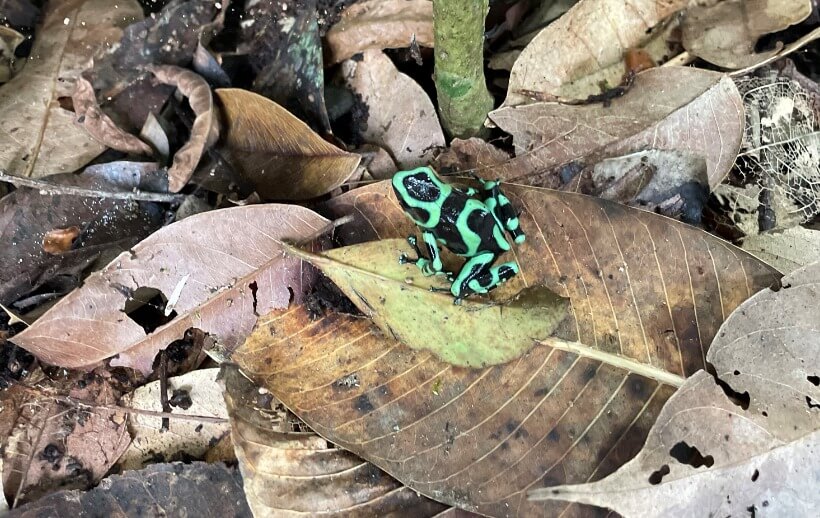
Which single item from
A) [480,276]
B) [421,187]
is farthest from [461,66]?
[480,276]

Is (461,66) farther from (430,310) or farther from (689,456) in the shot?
(689,456)

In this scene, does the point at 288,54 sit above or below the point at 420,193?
above

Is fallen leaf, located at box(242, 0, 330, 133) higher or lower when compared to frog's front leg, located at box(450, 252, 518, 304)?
higher

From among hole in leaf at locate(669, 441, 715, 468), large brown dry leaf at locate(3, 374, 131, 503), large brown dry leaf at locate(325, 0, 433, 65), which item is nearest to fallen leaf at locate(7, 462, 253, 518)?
large brown dry leaf at locate(3, 374, 131, 503)

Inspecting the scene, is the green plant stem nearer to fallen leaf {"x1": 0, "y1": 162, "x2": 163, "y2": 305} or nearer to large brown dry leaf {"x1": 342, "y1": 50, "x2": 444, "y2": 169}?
large brown dry leaf {"x1": 342, "y1": 50, "x2": 444, "y2": 169}

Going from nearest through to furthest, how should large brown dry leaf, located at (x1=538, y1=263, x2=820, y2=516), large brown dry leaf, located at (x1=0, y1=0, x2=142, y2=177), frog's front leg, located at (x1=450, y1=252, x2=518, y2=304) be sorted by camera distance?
large brown dry leaf, located at (x1=538, y1=263, x2=820, y2=516) < frog's front leg, located at (x1=450, y1=252, x2=518, y2=304) < large brown dry leaf, located at (x1=0, y1=0, x2=142, y2=177)

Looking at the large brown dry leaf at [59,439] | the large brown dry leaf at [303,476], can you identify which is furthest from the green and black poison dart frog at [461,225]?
the large brown dry leaf at [59,439]

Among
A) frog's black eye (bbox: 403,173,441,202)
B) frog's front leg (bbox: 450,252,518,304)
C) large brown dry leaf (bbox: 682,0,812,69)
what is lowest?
frog's front leg (bbox: 450,252,518,304)
